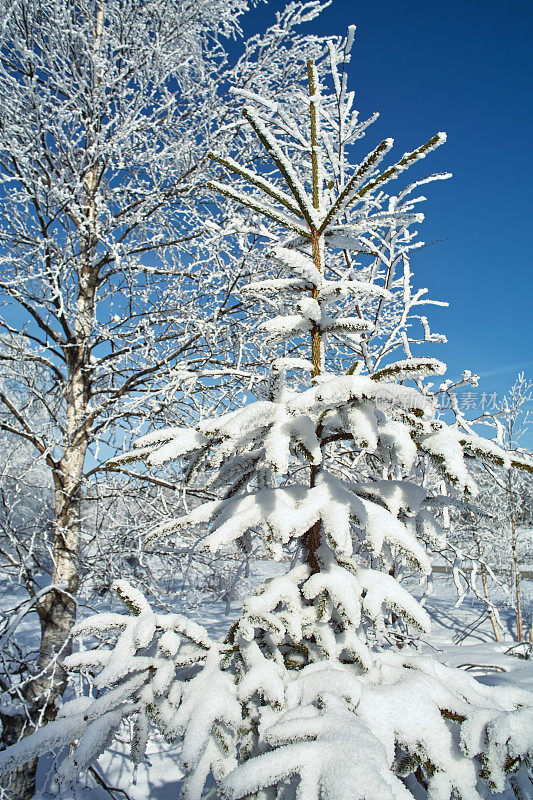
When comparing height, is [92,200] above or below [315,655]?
above

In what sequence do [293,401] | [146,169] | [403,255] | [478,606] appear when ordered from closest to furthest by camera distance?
[293,401] < [403,255] < [146,169] < [478,606]

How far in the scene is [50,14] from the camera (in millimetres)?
3385

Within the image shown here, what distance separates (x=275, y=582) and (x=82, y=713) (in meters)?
0.66

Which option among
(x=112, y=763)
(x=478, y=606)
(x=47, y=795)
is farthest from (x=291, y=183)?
(x=478, y=606)

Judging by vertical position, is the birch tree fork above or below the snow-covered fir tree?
above

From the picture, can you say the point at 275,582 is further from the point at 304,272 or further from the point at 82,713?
the point at 304,272

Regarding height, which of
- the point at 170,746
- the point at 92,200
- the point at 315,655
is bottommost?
the point at 170,746

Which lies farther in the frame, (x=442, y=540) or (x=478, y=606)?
(x=478, y=606)

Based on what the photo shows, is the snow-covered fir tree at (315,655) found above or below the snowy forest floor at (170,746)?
above

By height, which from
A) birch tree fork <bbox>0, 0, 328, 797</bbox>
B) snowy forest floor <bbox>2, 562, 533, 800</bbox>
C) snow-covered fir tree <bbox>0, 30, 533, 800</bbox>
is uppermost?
birch tree fork <bbox>0, 0, 328, 797</bbox>

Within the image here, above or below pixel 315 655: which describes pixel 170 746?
below

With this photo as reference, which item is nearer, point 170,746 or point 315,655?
point 315,655

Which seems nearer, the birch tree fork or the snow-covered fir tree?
the snow-covered fir tree

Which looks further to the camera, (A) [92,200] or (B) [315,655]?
(A) [92,200]
